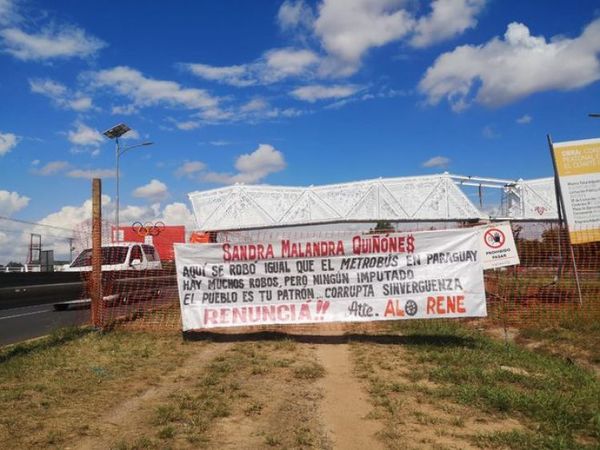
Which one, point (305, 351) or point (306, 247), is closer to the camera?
point (305, 351)

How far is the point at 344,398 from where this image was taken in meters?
6.02

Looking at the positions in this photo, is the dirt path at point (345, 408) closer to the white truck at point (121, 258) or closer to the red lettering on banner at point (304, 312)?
the red lettering on banner at point (304, 312)

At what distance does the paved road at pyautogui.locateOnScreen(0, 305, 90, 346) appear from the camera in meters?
11.2

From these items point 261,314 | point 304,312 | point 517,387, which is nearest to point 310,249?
point 304,312

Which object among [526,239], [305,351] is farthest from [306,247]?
[526,239]

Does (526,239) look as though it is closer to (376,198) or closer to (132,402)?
(132,402)

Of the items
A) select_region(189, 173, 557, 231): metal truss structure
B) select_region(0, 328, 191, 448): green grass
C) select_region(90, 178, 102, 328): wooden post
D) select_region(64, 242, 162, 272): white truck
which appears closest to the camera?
select_region(0, 328, 191, 448): green grass

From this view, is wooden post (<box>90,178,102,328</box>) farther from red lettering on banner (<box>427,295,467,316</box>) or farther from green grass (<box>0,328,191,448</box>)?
red lettering on banner (<box>427,295,467,316</box>)

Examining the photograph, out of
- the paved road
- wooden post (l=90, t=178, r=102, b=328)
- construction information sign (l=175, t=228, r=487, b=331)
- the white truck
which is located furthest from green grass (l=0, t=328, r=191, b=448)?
the white truck

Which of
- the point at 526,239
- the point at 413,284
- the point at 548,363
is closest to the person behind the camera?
the point at 548,363

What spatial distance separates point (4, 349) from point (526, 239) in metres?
11.7

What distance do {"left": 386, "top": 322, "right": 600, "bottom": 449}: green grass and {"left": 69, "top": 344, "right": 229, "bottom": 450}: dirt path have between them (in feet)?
9.58

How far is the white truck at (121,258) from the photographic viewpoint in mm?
15984

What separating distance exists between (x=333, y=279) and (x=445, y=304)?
185 centimetres
